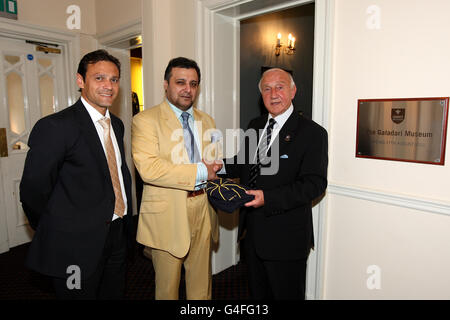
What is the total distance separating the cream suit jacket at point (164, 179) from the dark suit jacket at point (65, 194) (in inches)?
12.1

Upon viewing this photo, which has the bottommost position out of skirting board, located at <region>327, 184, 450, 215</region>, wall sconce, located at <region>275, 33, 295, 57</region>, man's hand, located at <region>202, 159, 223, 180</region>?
skirting board, located at <region>327, 184, 450, 215</region>

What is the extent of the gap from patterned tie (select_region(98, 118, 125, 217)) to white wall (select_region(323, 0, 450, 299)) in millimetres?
1434

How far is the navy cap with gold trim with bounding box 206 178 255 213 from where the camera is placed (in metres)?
1.79

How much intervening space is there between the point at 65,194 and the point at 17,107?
2643mm

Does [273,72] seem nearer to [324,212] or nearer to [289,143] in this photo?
[289,143]

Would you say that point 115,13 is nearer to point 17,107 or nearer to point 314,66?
point 17,107

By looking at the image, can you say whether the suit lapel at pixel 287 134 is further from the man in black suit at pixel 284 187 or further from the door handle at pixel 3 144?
the door handle at pixel 3 144

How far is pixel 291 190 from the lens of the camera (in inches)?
69.3

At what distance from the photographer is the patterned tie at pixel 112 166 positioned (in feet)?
5.86

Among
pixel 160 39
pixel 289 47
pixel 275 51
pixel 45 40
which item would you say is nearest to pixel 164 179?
pixel 160 39

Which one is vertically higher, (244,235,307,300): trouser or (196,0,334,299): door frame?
(196,0,334,299): door frame

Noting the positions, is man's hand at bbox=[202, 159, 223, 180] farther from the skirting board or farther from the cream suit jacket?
Result: the skirting board

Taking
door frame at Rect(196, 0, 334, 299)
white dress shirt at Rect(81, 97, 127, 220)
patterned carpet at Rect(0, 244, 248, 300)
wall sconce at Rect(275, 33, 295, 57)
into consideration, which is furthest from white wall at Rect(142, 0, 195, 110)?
wall sconce at Rect(275, 33, 295, 57)

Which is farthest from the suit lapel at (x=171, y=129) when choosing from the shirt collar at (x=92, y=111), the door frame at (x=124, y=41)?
the door frame at (x=124, y=41)
